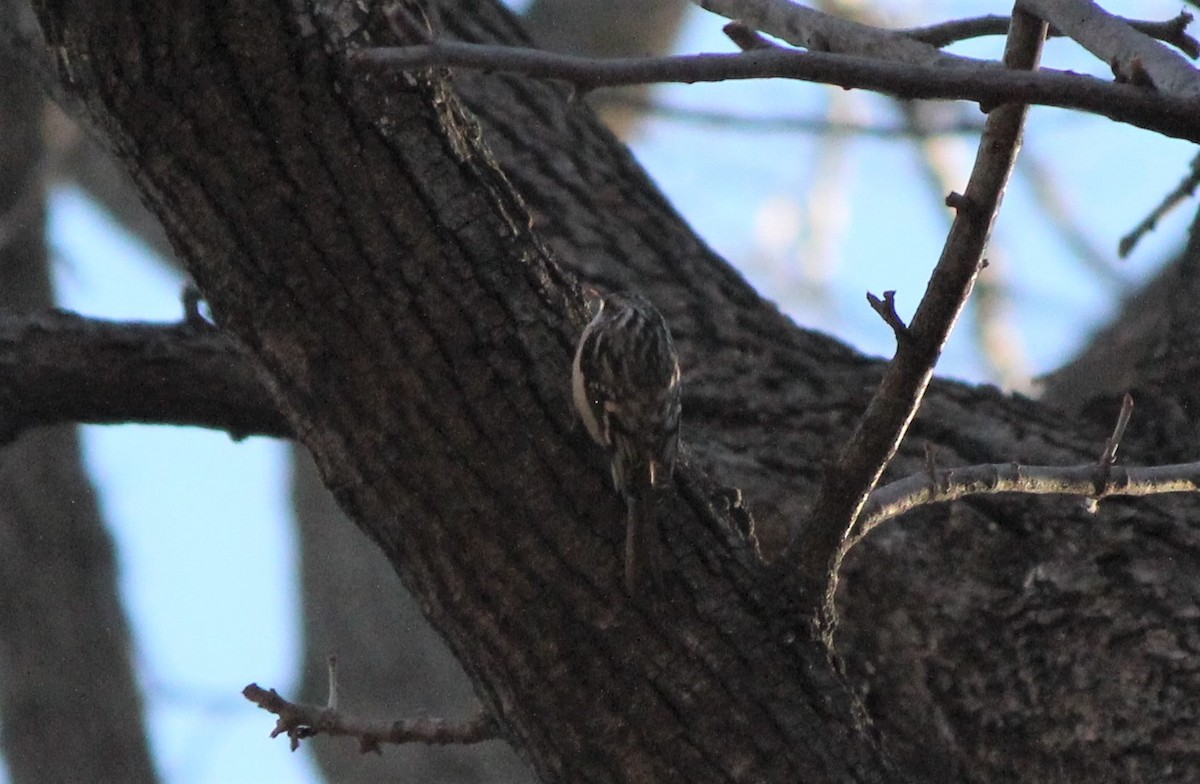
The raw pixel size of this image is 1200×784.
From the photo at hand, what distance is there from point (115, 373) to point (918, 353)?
2.22 m

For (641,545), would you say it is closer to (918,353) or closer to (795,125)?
(918,353)

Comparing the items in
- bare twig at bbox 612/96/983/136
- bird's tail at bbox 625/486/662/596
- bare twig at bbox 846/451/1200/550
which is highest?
bare twig at bbox 612/96/983/136

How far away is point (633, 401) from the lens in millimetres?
3189

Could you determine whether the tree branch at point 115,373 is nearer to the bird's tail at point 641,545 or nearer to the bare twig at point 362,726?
the bare twig at point 362,726

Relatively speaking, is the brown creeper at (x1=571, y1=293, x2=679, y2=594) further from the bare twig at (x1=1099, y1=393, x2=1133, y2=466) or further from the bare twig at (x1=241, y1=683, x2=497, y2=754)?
the bare twig at (x1=1099, y1=393, x2=1133, y2=466)

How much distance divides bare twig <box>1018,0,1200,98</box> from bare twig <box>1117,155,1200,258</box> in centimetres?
200

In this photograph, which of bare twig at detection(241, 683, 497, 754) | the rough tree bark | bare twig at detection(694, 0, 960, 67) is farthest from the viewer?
bare twig at detection(241, 683, 497, 754)

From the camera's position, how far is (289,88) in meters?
2.45

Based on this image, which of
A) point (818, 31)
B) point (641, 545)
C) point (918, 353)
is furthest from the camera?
point (641, 545)

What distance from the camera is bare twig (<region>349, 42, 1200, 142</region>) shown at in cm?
171

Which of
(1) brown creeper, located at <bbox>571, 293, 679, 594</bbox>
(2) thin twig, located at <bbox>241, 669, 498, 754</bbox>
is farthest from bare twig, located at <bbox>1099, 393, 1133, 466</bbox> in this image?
(2) thin twig, located at <bbox>241, 669, 498, 754</bbox>

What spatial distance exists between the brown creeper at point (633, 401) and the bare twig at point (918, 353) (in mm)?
296

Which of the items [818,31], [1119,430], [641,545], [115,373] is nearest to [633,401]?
[641,545]

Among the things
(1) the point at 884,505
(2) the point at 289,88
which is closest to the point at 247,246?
(2) the point at 289,88
